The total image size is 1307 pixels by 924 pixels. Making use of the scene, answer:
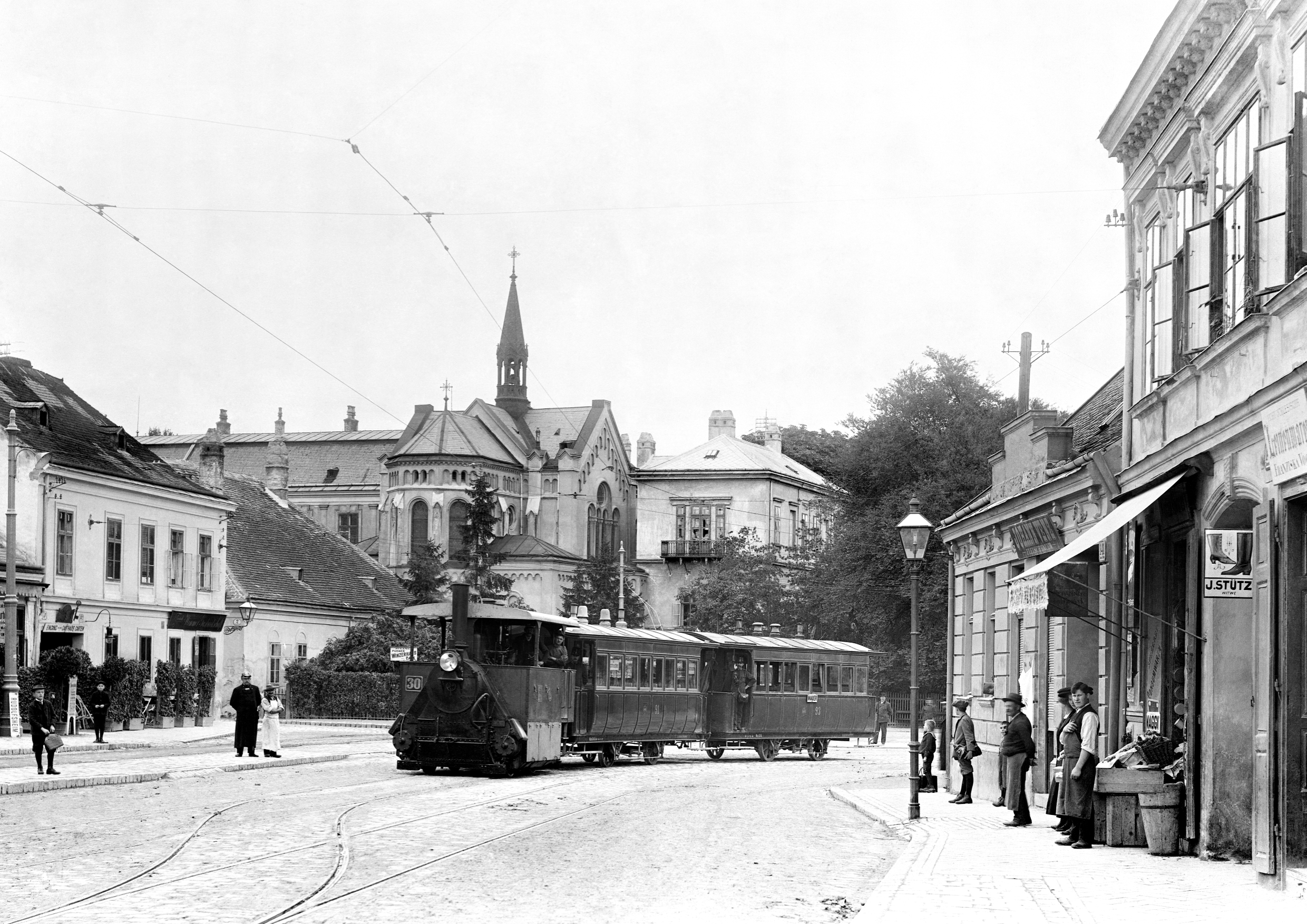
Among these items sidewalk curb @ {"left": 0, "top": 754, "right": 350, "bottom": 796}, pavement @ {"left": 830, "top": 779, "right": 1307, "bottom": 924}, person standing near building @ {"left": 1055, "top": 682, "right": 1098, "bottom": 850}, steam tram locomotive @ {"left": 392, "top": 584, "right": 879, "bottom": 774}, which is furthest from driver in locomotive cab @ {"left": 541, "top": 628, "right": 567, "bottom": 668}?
person standing near building @ {"left": 1055, "top": 682, "right": 1098, "bottom": 850}

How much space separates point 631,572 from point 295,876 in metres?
82.6

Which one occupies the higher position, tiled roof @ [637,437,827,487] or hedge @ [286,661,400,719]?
tiled roof @ [637,437,827,487]

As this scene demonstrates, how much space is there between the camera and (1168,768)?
17266 millimetres

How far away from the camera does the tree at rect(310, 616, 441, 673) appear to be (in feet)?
191

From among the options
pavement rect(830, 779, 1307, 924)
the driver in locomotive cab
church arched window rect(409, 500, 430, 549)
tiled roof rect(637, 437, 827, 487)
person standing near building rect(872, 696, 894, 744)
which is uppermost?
tiled roof rect(637, 437, 827, 487)

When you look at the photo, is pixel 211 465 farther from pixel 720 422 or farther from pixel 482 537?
pixel 720 422

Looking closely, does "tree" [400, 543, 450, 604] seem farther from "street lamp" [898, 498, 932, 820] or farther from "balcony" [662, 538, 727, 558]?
"street lamp" [898, 498, 932, 820]

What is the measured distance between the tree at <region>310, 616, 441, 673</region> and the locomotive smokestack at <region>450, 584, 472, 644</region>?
2749cm

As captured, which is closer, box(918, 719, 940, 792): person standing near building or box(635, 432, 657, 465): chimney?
box(918, 719, 940, 792): person standing near building

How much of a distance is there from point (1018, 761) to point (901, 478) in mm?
48416

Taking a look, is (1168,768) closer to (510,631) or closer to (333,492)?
(510,631)

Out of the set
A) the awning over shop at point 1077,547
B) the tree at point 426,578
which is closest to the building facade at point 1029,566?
the awning over shop at point 1077,547

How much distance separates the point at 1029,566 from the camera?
2559cm

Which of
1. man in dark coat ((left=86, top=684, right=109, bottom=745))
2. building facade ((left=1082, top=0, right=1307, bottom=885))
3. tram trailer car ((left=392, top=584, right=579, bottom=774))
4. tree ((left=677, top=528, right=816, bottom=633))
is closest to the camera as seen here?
building facade ((left=1082, top=0, right=1307, bottom=885))
